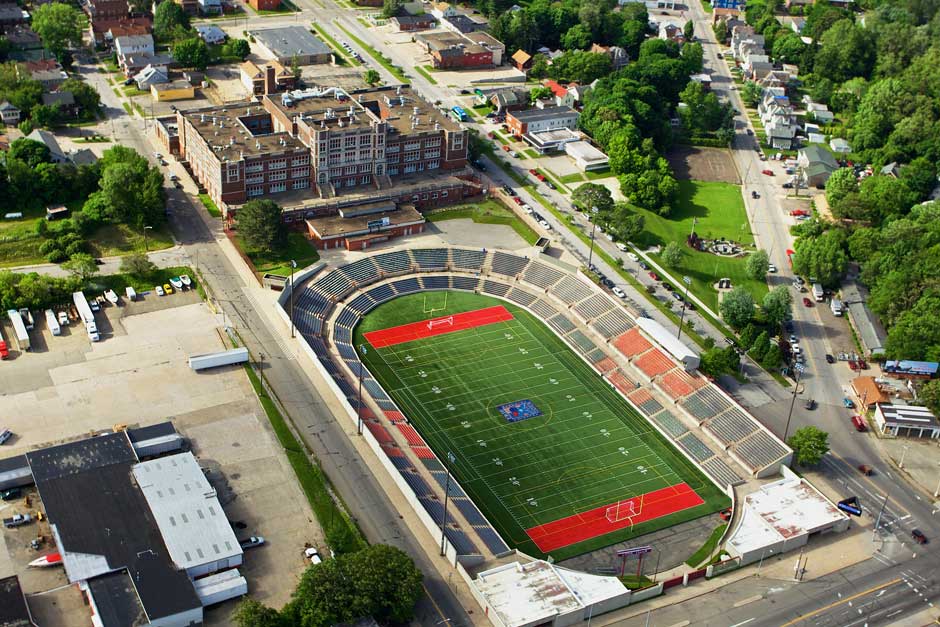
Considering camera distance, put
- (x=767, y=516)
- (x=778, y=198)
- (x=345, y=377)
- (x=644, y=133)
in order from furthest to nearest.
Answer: (x=644, y=133) → (x=778, y=198) → (x=345, y=377) → (x=767, y=516)

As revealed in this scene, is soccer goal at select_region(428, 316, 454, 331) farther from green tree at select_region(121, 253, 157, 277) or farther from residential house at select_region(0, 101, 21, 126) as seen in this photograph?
residential house at select_region(0, 101, 21, 126)

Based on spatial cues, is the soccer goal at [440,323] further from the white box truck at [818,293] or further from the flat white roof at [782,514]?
the white box truck at [818,293]

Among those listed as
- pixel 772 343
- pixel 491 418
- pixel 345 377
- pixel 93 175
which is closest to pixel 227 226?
pixel 93 175

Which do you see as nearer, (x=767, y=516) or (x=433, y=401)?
(x=767, y=516)

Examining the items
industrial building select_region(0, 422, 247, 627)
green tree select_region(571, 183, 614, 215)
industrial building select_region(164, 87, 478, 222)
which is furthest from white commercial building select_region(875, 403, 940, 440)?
industrial building select_region(0, 422, 247, 627)

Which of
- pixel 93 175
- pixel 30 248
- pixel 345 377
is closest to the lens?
pixel 345 377

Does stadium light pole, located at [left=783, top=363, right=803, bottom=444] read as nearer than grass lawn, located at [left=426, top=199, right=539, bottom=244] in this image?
Yes

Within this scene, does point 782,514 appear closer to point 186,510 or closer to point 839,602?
point 839,602

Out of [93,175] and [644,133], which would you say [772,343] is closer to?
[644,133]
